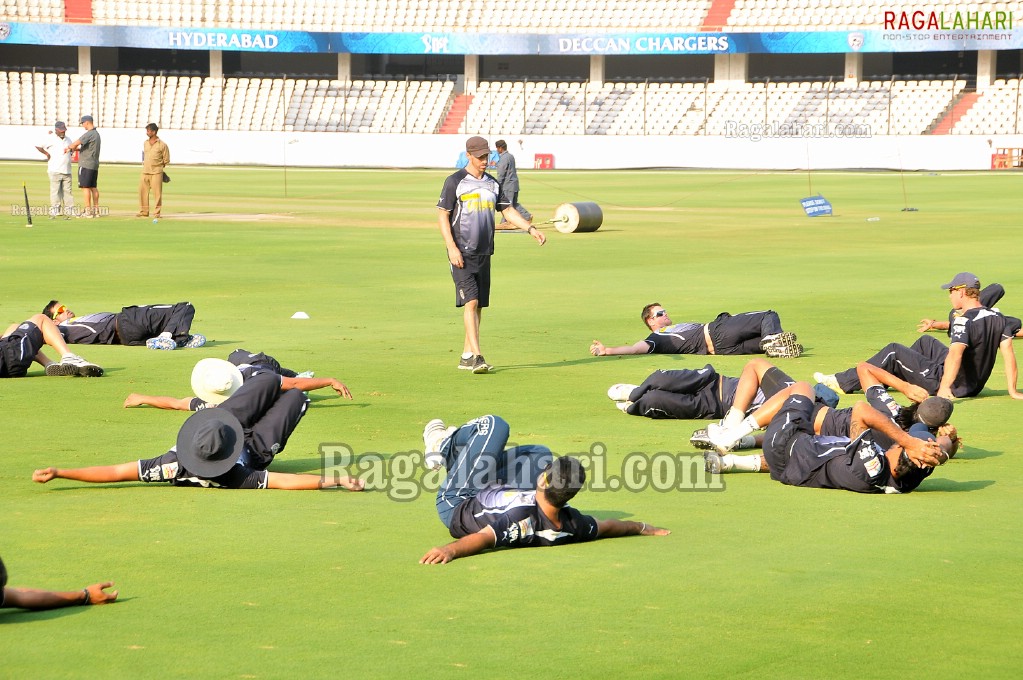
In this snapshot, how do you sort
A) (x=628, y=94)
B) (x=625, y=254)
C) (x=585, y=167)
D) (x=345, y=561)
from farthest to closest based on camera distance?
1. (x=628, y=94)
2. (x=585, y=167)
3. (x=625, y=254)
4. (x=345, y=561)

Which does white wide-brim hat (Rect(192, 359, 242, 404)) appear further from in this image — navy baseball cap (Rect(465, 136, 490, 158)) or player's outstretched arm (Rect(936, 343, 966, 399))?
player's outstretched arm (Rect(936, 343, 966, 399))

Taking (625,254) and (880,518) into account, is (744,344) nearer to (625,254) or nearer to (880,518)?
(880,518)

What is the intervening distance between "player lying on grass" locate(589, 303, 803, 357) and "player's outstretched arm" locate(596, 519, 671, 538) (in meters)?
6.69

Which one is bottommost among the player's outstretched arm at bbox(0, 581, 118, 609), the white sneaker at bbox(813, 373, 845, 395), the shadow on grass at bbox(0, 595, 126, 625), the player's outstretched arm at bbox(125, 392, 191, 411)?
the shadow on grass at bbox(0, 595, 126, 625)

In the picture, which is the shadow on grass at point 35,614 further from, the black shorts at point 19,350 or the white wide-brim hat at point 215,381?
the black shorts at point 19,350

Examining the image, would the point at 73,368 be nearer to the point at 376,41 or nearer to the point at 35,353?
the point at 35,353

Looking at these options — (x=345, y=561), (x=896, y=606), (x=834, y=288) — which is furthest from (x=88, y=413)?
(x=834, y=288)

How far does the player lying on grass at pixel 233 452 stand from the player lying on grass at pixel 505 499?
4.29 feet

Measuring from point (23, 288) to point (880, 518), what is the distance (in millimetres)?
14955

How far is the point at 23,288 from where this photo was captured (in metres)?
20.3

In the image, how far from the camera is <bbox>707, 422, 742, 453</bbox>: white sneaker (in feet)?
33.3

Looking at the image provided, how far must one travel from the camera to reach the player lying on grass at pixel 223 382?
955 cm

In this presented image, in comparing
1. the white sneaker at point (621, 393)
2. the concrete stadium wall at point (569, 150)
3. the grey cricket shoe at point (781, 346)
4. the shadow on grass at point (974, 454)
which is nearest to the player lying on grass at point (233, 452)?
the white sneaker at point (621, 393)

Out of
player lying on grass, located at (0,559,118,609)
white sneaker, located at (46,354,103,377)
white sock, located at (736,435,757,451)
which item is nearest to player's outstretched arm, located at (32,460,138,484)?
player lying on grass, located at (0,559,118,609)
